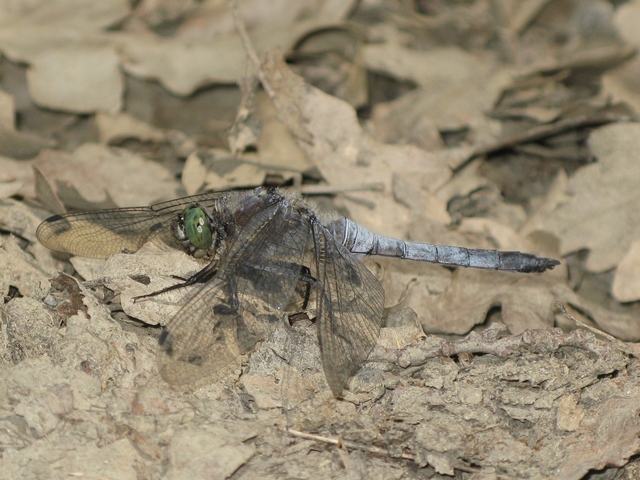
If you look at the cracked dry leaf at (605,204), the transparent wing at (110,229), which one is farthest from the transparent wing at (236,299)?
the cracked dry leaf at (605,204)

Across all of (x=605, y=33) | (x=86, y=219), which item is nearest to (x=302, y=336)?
(x=86, y=219)

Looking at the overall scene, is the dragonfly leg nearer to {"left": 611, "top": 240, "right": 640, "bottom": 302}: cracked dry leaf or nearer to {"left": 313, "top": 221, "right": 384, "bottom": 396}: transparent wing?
{"left": 313, "top": 221, "right": 384, "bottom": 396}: transparent wing

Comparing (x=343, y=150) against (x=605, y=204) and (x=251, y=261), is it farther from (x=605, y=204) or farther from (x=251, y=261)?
(x=605, y=204)

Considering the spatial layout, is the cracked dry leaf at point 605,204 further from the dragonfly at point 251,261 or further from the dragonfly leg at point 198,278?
the dragonfly leg at point 198,278

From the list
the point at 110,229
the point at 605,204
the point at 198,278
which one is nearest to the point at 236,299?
the point at 198,278

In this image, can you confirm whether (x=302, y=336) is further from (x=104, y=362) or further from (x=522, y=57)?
(x=522, y=57)
